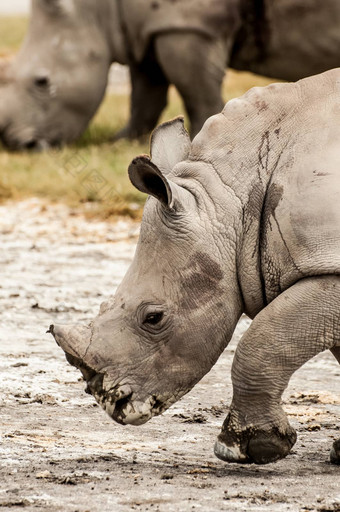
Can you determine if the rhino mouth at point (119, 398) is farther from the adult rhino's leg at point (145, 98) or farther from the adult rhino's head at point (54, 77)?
the adult rhino's leg at point (145, 98)

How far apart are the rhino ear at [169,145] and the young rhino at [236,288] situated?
0.76ft

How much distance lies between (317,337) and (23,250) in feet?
16.3

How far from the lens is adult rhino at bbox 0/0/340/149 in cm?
1127

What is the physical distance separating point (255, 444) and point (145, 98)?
958cm

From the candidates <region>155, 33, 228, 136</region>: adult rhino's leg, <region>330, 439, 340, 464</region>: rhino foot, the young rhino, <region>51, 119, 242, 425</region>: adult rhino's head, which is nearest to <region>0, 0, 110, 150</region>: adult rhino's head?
<region>155, 33, 228, 136</region>: adult rhino's leg

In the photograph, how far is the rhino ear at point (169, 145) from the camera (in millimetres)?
4711

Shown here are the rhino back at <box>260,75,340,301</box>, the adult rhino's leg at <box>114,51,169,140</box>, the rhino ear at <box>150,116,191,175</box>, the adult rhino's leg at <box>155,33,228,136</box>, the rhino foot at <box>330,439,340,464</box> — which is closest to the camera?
the rhino back at <box>260,75,340,301</box>

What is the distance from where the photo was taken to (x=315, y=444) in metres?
4.79

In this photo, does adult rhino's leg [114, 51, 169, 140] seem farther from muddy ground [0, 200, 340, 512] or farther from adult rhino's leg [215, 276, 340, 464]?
adult rhino's leg [215, 276, 340, 464]

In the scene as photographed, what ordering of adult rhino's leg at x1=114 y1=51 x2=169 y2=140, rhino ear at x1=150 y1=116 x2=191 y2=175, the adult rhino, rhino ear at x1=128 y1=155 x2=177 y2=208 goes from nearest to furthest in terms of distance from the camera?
rhino ear at x1=128 y1=155 x2=177 y2=208, rhino ear at x1=150 y1=116 x2=191 y2=175, the adult rhino, adult rhino's leg at x1=114 y1=51 x2=169 y2=140

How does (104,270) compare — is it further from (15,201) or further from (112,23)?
(112,23)

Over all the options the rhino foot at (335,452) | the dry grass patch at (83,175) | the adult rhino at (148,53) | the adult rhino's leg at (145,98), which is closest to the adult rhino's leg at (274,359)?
the rhino foot at (335,452)

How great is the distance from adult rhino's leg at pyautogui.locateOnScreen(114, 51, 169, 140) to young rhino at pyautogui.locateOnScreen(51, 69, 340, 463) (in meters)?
8.73

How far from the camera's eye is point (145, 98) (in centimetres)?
1345
